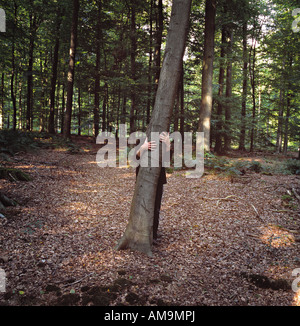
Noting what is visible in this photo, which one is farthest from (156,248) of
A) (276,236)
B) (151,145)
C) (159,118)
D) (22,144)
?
(22,144)

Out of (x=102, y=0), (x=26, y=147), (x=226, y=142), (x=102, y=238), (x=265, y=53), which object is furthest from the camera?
(x=265, y=53)

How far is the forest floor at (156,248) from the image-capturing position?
115 inches

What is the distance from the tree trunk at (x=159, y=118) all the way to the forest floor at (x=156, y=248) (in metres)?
0.32

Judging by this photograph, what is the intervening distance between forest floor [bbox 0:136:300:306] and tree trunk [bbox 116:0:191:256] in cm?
32

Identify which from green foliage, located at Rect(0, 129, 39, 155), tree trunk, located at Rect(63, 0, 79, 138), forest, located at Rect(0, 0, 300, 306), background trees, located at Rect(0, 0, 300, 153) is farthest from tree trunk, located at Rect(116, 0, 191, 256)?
tree trunk, located at Rect(63, 0, 79, 138)

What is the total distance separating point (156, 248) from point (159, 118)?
8.35ft

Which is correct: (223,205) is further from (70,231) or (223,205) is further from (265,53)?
(265,53)

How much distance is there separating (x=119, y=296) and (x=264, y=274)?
8.26 feet

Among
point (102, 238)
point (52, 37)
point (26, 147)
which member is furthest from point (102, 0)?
point (102, 238)

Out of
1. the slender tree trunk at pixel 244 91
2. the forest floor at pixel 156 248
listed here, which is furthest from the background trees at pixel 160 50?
the forest floor at pixel 156 248

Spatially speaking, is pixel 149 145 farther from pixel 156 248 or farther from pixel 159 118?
pixel 156 248

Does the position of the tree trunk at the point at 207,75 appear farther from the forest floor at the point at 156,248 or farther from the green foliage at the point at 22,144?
the green foliage at the point at 22,144
